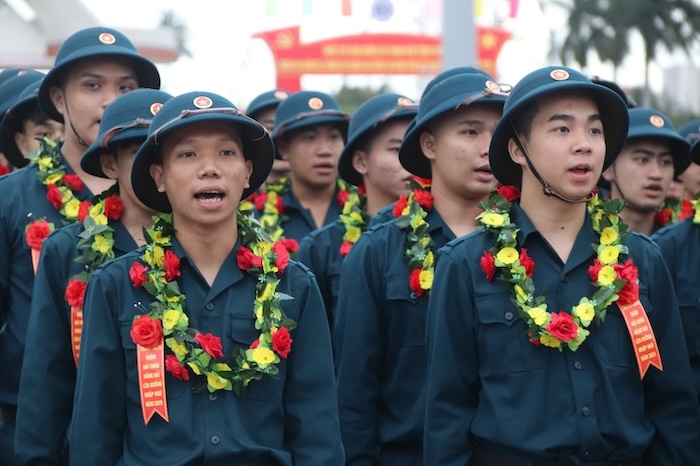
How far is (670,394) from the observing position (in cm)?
499

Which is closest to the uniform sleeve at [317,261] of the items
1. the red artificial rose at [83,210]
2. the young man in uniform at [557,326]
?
the red artificial rose at [83,210]

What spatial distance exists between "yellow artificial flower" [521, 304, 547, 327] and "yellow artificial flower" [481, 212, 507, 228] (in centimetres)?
43

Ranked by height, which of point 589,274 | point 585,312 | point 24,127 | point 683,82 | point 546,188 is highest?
point 24,127

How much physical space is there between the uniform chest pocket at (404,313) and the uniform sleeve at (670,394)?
134cm

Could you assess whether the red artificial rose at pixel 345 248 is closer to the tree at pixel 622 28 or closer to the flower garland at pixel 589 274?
the flower garland at pixel 589 274

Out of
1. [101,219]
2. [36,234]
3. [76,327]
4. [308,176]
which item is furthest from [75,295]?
[308,176]

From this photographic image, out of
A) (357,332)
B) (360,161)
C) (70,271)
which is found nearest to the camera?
(70,271)

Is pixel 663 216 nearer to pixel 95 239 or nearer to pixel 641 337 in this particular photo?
pixel 641 337

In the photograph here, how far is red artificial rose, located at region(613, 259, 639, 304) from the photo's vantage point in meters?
4.91

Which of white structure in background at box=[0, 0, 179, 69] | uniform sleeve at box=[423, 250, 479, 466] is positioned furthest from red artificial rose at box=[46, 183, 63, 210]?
white structure in background at box=[0, 0, 179, 69]

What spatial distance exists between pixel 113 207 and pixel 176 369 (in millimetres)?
1591

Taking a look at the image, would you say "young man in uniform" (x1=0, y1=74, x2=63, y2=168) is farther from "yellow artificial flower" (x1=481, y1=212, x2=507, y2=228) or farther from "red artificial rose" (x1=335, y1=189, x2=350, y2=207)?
"yellow artificial flower" (x1=481, y1=212, x2=507, y2=228)

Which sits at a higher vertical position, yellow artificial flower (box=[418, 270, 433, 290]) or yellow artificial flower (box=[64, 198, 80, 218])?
yellow artificial flower (box=[64, 198, 80, 218])

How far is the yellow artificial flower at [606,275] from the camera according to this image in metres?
4.91
